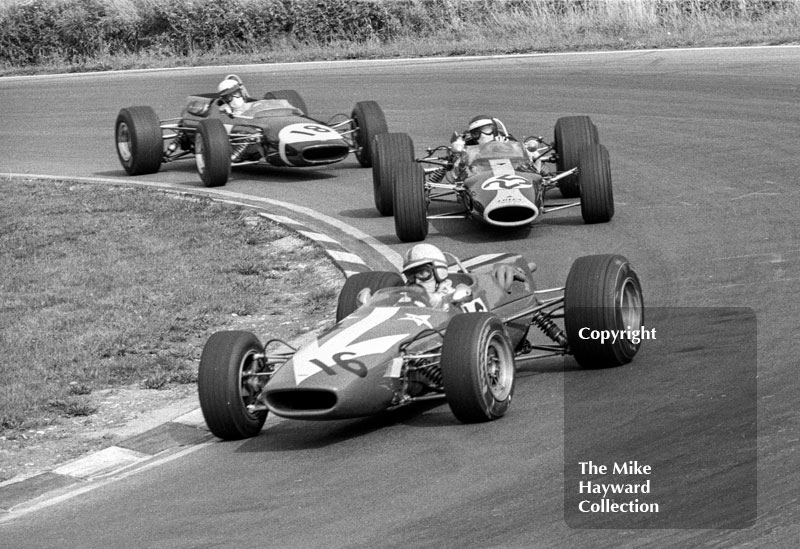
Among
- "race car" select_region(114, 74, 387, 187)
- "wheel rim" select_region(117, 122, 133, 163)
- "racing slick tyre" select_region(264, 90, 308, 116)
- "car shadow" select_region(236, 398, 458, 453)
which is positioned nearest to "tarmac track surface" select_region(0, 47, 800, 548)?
"car shadow" select_region(236, 398, 458, 453)

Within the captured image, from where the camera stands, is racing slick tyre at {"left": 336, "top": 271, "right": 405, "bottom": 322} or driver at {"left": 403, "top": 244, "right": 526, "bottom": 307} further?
racing slick tyre at {"left": 336, "top": 271, "right": 405, "bottom": 322}

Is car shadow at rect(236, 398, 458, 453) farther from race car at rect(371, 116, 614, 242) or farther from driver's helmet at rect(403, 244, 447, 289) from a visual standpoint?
race car at rect(371, 116, 614, 242)

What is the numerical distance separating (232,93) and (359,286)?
32.1 ft

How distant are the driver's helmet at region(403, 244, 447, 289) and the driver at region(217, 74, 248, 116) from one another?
397 inches

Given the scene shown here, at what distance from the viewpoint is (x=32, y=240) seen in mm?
15812

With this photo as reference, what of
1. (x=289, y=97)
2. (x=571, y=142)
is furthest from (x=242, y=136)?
(x=571, y=142)

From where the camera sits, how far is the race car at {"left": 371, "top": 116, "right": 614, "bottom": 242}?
1410 centimetres

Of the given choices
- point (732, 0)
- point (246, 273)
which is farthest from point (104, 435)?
point (732, 0)

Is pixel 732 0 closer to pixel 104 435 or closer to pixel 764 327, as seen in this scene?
pixel 764 327

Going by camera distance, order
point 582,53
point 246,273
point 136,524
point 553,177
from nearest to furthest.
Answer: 1. point 136,524
2. point 246,273
3. point 553,177
4. point 582,53

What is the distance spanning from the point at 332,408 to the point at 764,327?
357 cm

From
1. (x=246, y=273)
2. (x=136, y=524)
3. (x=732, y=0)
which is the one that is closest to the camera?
(x=136, y=524)

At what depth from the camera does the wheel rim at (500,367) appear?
8.66 metres

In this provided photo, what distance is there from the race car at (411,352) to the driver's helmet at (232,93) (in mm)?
9667
